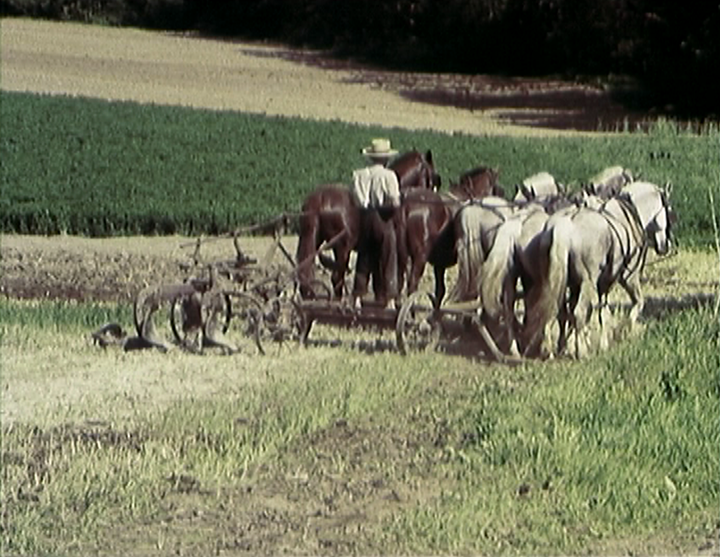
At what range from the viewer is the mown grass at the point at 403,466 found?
316 inches

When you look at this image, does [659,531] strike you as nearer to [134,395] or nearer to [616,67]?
[134,395]

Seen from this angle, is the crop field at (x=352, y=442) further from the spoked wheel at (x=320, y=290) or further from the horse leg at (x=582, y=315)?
the spoked wheel at (x=320, y=290)

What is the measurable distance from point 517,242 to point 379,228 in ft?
4.88

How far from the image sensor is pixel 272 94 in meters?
40.1

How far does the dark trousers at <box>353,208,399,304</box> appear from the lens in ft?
44.7

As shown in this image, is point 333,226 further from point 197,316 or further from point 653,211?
point 653,211

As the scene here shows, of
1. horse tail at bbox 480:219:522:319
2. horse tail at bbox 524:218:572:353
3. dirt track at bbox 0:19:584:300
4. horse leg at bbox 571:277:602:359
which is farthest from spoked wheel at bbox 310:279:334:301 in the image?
dirt track at bbox 0:19:584:300

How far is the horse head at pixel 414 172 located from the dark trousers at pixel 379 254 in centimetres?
81

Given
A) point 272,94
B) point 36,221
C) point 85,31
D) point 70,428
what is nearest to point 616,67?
point 272,94

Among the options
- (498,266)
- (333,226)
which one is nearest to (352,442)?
(498,266)

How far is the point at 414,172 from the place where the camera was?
14.6 m

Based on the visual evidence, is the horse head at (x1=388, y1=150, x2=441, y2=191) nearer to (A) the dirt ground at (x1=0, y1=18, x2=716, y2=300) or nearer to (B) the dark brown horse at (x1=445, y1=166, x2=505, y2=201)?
(B) the dark brown horse at (x1=445, y1=166, x2=505, y2=201)

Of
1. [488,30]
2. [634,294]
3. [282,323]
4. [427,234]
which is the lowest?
[488,30]

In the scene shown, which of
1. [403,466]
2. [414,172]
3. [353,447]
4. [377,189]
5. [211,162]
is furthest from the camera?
[211,162]
